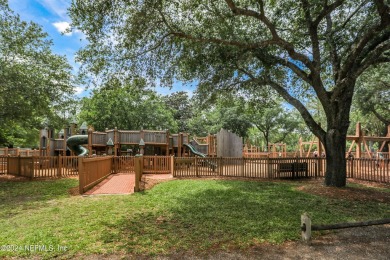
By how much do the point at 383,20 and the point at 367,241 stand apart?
6741 millimetres

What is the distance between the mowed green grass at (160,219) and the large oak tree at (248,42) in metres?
4.02

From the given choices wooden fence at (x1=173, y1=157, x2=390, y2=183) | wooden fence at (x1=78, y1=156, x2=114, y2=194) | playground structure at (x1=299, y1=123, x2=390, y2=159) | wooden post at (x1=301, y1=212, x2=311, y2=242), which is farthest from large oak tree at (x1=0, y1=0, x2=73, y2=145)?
playground structure at (x1=299, y1=123, x2=390, y2=159)

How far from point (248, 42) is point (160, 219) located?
7.45m

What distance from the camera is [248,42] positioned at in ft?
33.0

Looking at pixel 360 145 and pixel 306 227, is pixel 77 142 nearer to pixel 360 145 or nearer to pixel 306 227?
pixel 306 227

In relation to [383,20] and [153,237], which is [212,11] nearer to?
[383,20]

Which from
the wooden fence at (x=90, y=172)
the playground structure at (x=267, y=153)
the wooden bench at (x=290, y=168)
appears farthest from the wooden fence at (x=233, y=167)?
the playground structure at (x=267, y=153)

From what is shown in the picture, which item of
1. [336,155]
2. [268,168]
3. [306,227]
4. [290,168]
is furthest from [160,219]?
[290,168]

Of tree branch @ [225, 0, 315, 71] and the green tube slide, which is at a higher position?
tree branch @ [225, 0, 315, 71]

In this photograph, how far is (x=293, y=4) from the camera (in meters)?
8.96

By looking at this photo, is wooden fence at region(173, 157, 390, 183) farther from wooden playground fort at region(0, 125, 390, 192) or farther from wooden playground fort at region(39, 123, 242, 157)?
wooden playground fort at region(39, 123, 242, 157)

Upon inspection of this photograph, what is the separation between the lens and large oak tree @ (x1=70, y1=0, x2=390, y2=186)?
8.77 meters

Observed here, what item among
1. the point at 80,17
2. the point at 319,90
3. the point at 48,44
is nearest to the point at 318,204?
the point at 319,90

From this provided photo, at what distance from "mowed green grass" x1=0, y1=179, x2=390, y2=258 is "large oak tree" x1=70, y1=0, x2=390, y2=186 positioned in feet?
13.2
